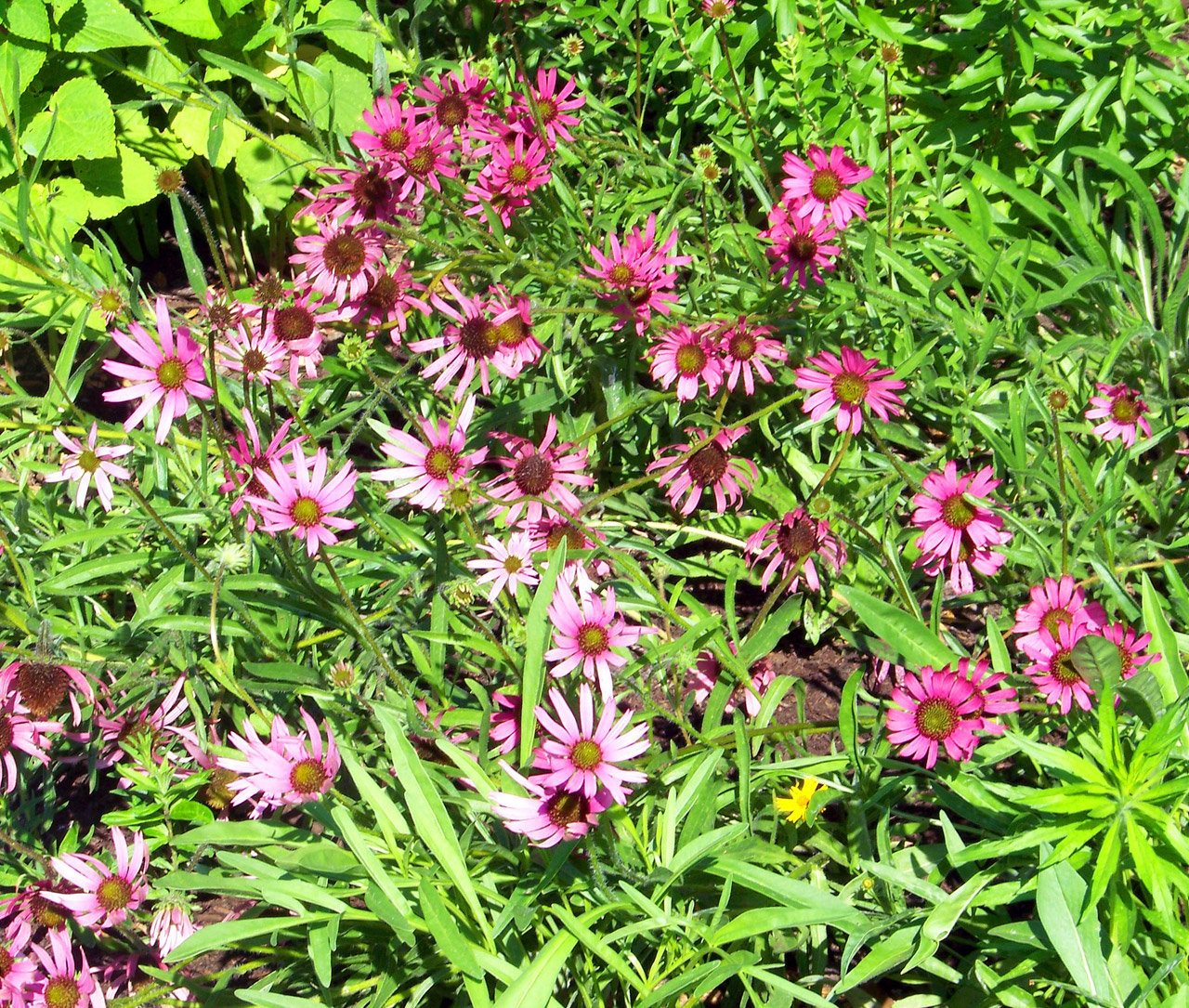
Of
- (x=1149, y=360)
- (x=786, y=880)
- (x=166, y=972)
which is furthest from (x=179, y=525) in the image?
(x=1149, y=360)

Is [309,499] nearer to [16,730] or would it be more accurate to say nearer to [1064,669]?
[16,730]

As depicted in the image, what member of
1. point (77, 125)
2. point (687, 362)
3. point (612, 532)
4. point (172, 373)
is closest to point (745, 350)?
point (687, 362)

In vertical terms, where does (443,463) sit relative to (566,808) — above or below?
above

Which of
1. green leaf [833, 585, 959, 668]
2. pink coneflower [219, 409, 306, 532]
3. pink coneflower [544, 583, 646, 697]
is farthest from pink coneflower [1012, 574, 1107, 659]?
pink coneflower [219, 409, 306, 532]

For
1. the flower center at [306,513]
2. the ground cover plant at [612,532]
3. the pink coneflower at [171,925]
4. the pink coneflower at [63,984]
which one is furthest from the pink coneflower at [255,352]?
the pink coneflower at [63,984]

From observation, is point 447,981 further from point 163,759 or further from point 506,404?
point 506,404

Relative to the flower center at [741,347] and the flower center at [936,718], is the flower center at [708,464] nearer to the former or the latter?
the flower center at [741,347]

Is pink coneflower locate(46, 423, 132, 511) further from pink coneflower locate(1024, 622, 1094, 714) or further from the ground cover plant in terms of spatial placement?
pink coneflower locate(1024, 622, 1094, 714)
